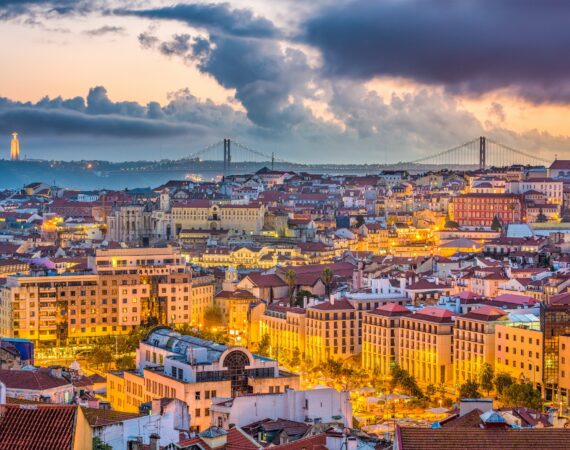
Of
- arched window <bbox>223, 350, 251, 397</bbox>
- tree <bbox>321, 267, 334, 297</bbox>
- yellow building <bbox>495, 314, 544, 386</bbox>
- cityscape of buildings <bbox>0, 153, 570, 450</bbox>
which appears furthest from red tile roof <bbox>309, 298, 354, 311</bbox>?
arched window <bbox>223, 350, 251, 397</bbox>

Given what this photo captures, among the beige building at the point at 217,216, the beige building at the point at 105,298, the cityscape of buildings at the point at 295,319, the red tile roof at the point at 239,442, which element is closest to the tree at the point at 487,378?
the cityscape of buildings at the point at 295,319

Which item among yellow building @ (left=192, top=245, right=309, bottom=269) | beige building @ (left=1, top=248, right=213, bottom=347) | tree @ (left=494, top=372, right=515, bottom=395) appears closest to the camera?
tree @ (left=494, top=372, right=515, bottom=395)

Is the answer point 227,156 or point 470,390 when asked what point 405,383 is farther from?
point 227,156

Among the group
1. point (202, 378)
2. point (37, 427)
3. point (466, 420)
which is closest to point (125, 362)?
point (202, 378)

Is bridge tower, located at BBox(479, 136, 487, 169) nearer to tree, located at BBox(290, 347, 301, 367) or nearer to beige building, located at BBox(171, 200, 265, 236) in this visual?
beige building, located at BBox(171, 200, 265, 236)

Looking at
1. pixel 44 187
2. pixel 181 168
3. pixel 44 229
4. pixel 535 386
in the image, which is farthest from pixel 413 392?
pixel 181 168

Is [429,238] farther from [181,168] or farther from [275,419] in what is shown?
[181,168]

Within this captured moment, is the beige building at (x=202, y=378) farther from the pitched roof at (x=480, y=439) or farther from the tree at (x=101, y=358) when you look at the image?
the pitched roof at (x=480, y=439)
